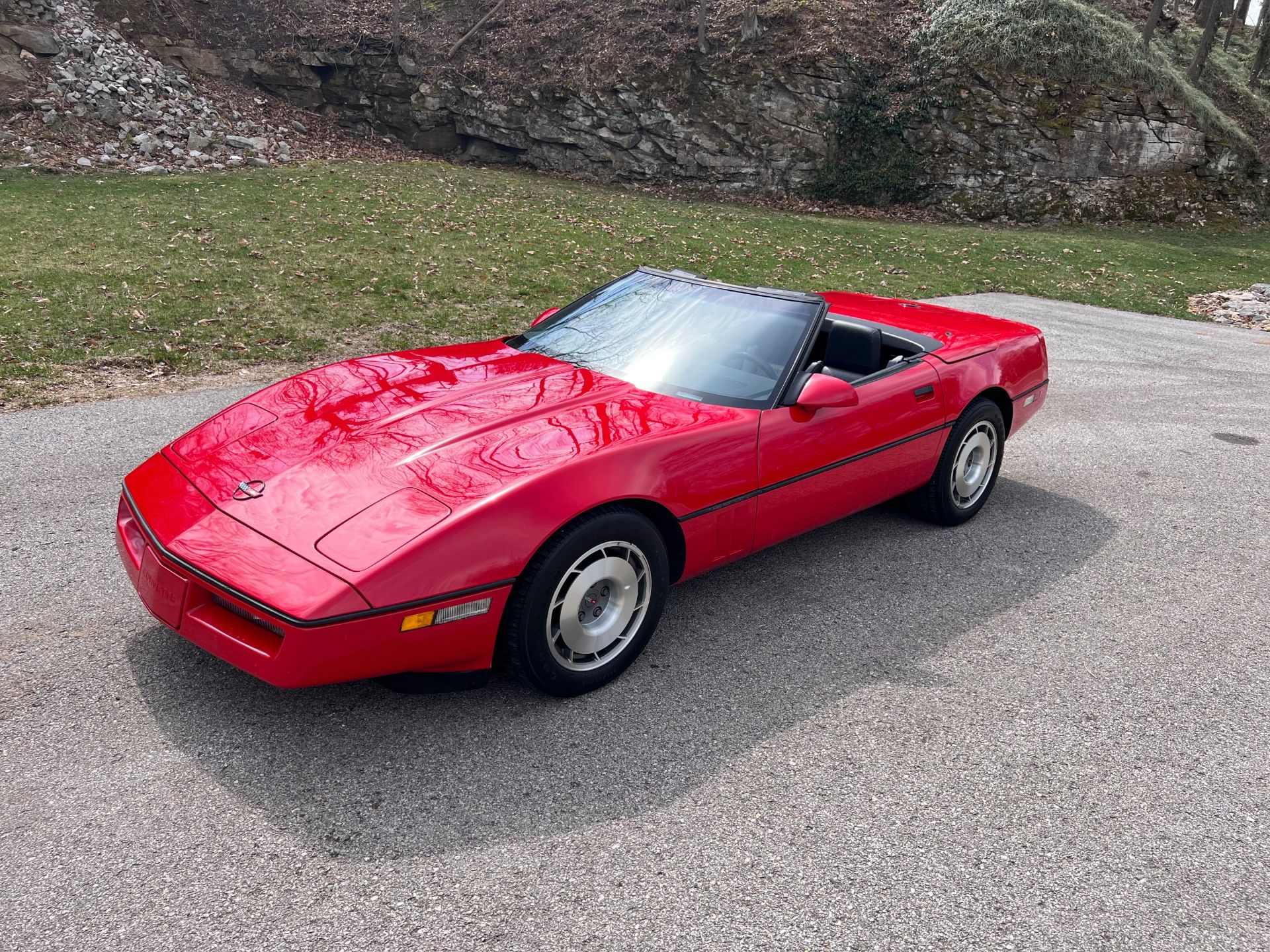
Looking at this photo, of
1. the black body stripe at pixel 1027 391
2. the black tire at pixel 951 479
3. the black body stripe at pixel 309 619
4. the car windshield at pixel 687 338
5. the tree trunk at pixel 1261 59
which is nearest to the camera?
the black body stripe at pixel 309 619

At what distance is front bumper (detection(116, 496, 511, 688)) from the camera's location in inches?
106

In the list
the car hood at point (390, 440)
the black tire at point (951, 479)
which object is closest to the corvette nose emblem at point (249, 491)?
the car hood at point (390, 440)

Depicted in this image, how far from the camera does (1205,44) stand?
22359mm

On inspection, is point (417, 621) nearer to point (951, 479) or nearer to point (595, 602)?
point (595, 602)

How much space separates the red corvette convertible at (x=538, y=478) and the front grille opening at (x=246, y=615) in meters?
0.01

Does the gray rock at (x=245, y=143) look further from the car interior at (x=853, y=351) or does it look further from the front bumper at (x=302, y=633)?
the front bumper at (x=302, y=633)

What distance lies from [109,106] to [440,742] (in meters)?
18.2

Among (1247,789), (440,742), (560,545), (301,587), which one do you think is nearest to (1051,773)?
(1247,789)

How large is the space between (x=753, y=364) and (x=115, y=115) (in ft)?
57.2

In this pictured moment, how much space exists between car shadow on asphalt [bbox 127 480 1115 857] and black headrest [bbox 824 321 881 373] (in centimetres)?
97

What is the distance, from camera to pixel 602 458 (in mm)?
3229

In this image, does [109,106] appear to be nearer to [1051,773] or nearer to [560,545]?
[560,545]

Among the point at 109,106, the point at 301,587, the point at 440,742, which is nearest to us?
the point at 301,587

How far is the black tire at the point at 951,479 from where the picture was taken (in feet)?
15.7
